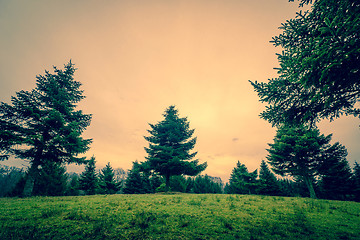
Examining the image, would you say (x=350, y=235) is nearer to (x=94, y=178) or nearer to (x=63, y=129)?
(x=63, y=129)

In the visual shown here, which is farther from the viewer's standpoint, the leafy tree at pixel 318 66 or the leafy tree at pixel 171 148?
the leafy tree at pixel 171 148

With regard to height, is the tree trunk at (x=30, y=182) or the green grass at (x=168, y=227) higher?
the tree trunk at (x=30, y=182)

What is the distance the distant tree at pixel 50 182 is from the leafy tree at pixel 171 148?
23.5 meters

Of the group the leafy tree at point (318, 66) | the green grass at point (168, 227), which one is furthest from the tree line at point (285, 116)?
the green grass at point (168, 227)

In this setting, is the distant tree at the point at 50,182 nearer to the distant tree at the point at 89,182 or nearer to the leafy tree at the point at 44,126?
the distant tree at the point at 89,182

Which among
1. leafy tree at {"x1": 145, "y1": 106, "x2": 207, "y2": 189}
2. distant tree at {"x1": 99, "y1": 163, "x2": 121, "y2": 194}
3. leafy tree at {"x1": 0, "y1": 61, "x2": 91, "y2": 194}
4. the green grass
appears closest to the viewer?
the green grass

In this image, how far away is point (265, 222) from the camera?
6.04 m

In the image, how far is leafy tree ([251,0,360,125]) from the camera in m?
5.95

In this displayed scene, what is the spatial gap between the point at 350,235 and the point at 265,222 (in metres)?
2.64

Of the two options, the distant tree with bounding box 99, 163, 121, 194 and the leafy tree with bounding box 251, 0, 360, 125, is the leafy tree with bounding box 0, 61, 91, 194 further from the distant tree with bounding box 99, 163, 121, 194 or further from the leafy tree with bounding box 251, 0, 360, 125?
the distant tree with bounding box 99, 163, 121, 194

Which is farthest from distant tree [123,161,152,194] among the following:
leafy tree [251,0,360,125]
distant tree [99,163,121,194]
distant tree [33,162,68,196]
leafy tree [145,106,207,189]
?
leafy tree [251,0,360,125]

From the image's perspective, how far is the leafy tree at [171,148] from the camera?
1936cm

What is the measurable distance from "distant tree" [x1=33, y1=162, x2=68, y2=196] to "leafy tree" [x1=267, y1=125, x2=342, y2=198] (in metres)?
41.9

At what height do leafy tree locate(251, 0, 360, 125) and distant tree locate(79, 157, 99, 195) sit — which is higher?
leafy tree locate(251, 0, 360, 125)
